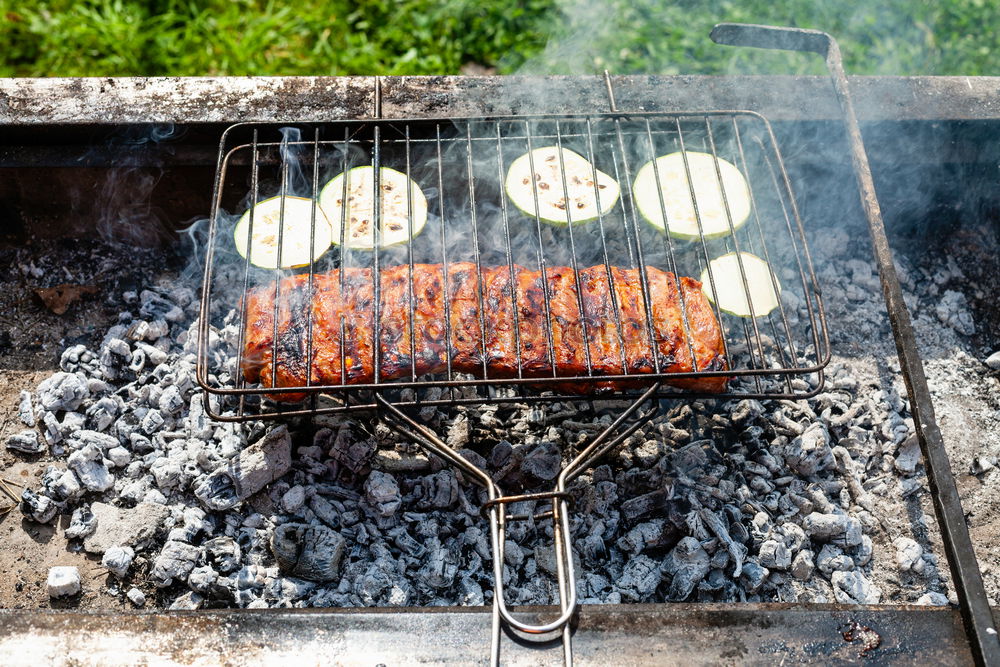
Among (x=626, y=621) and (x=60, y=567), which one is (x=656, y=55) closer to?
(x=626, y=621)

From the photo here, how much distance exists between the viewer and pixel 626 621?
2.77 m

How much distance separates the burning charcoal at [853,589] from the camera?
11.1ft

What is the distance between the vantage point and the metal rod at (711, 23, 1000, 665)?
2727 millimetres

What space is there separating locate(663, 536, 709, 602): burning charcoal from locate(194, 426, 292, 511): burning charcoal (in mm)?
1931

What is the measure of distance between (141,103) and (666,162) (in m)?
2.89

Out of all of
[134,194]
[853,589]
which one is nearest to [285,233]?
[134,194]

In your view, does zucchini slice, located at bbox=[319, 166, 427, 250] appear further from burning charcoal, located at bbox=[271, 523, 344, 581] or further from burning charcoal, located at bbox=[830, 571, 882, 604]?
burning charcoal, located at bbox=[830, 571, 882, 604]

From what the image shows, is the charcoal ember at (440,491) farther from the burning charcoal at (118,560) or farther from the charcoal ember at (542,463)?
the burning charcoal at (118,560)

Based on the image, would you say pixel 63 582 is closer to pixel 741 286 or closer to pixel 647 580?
pixel 647 580

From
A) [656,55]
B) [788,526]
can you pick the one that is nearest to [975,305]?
[788,526]

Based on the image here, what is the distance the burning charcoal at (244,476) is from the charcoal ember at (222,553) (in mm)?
160

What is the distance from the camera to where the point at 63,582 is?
10.8 ft

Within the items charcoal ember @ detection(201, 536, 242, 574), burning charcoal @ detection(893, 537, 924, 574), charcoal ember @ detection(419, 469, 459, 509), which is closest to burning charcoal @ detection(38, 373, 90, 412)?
charcoal ember @ detection(201, 536, 242, 574)

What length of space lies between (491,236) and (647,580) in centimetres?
204
